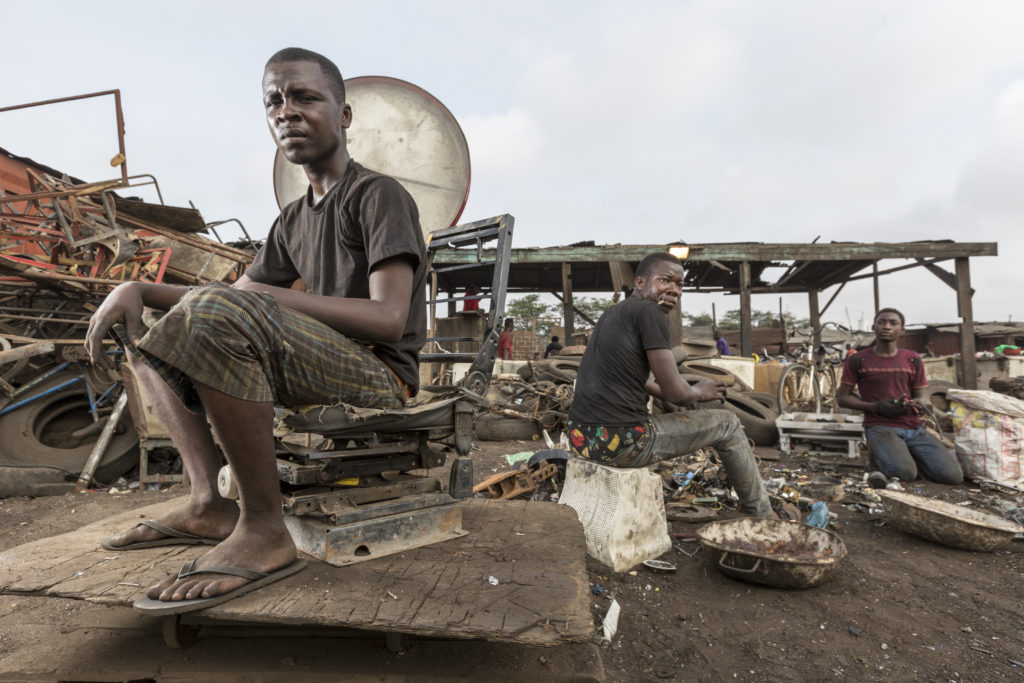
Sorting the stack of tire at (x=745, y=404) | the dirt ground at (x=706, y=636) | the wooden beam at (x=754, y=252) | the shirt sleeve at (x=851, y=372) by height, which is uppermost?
the wooden beam at (x=754, y=252)

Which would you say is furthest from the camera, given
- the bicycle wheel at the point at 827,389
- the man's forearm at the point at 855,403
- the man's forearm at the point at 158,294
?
the bicycle wheel at the point at 827,389

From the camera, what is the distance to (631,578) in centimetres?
285

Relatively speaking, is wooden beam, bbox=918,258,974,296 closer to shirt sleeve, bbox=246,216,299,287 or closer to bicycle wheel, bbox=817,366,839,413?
bicycle wheel, bbox=817,366,839,413

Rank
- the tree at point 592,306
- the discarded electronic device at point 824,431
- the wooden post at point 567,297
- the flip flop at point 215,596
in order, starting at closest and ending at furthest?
1. the flip flop at point 215,596
2. the discarded electronic device at point 824,431
3. the wooden post at point 567,297
4. the tree at point 592,306

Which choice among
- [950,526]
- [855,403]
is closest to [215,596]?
[950,526]

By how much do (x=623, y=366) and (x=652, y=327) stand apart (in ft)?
0.97

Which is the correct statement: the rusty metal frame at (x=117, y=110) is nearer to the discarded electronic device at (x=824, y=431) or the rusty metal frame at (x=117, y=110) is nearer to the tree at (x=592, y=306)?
the discarded electronic device at (x=824, y=431)

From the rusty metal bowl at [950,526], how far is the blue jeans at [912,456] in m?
1.22

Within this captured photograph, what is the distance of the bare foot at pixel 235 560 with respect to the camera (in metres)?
1.25

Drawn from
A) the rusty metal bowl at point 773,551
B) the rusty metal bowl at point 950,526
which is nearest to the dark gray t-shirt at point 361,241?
the rusty metal bowl at point 773,551

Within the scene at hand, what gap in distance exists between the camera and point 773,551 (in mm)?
3025

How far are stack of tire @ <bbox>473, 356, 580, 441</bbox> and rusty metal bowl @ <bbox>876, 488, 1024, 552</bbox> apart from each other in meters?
3.45

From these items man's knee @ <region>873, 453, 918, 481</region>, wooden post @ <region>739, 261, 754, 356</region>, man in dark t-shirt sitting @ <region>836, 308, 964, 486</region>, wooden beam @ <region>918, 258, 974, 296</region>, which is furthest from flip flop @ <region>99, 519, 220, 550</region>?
wooden beam @ <region>918, 258, 974, 296</region>

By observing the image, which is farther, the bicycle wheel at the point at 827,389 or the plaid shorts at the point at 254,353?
the bicycle wheel at the point at 827,389
